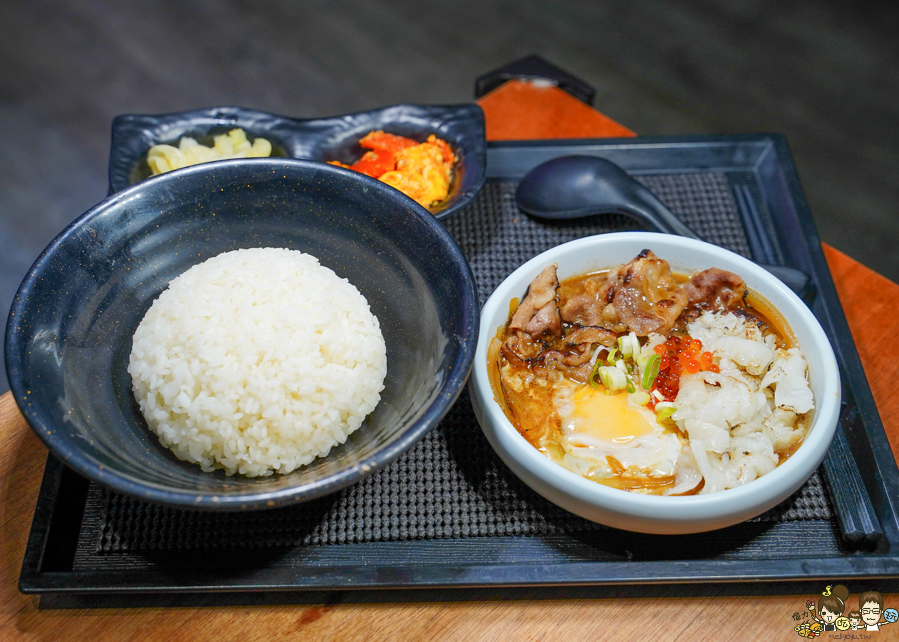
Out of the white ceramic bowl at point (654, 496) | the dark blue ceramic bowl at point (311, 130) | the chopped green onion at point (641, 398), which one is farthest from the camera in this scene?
the dark blue ceramic bowl at point (311, 130)

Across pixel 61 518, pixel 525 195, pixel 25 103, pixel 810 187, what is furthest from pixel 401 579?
pixel 25 103

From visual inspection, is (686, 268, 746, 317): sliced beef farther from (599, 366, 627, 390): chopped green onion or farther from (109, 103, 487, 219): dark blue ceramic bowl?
(109, 103, 487, 219): dark blue ceramic bowl

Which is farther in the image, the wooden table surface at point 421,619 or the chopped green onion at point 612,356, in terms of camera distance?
the chopped green onion at point 612,356

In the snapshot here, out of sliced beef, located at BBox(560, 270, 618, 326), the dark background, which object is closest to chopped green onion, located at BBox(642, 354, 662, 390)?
sliced beef, located at BBox(560, 270, 618, 326)

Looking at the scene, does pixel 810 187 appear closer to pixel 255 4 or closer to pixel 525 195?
pixel 525 195

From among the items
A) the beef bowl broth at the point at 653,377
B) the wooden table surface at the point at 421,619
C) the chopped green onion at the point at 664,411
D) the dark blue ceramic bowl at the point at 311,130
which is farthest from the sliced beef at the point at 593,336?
the dark blue ceramic bowl at the point at 311,130

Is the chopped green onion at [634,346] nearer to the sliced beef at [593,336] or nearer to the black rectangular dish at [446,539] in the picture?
the sliced beef at [593,336]

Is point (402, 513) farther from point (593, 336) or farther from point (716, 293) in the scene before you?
point (716, 293)
